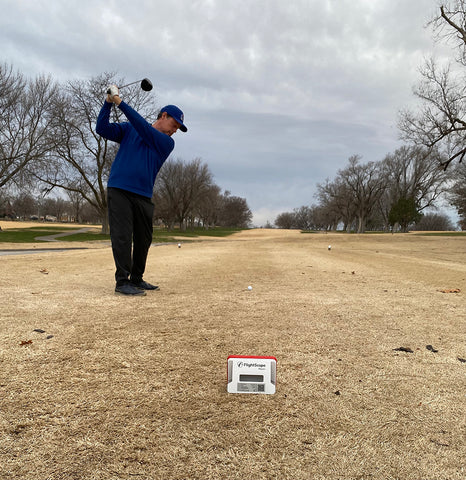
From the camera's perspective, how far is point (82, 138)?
103 ft

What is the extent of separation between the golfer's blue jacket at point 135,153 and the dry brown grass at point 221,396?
1.49 meters

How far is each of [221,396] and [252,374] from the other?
19cm

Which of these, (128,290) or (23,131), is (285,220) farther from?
(128,290)

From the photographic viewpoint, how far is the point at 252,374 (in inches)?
67.7

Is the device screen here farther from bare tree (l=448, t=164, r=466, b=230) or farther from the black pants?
bare tree (l=448, t=164, r=466, b=230)

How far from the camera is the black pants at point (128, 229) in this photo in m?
3.96

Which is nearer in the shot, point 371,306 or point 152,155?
point 371,306

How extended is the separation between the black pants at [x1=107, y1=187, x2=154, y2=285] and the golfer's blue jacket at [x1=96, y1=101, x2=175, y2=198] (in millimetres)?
132

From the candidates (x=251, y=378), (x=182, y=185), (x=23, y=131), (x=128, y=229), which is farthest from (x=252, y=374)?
(x=182, y=185)

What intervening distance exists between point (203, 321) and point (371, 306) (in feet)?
6.52

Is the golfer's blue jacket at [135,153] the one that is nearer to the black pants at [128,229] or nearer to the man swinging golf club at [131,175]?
the man swinging golf club at [131,175]

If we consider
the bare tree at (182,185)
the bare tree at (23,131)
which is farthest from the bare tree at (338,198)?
the bare tree at (23,131)

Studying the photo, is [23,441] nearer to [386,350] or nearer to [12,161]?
[386,350]

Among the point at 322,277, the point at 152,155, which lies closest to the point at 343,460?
the point at 152,155
